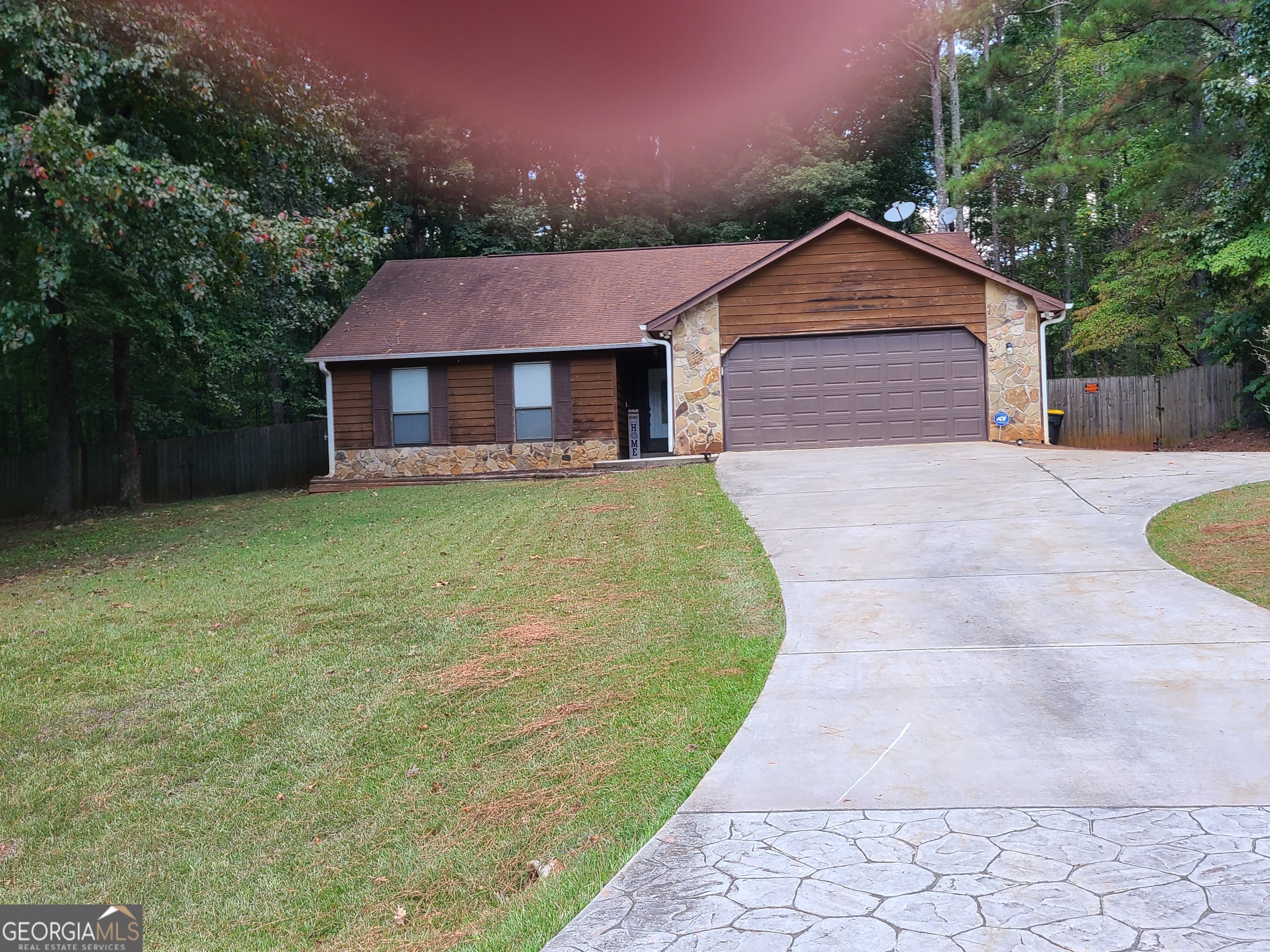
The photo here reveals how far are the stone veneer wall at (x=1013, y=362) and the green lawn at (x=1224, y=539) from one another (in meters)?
7.03

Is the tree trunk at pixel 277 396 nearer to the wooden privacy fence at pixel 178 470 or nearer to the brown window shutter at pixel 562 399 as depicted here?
the wooden privacy fence at pixel 178 470

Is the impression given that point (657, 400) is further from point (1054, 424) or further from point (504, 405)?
point (1054, 424)

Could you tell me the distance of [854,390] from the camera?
17516 mm

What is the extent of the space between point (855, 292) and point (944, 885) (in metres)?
15.4

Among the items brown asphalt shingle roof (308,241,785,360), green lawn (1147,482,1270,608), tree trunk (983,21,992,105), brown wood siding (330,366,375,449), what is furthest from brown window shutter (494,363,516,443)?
tree trunk (983,21,992,105)

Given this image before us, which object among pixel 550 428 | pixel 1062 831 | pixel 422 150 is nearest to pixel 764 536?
pixel 1062 831

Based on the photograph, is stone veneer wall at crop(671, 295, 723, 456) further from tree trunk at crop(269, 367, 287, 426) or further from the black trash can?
tree trunk at crop(269, 367, 287, 426)

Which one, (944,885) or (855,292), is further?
(855,292)

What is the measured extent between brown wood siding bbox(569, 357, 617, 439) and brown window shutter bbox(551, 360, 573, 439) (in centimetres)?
7

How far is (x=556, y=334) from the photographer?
1919cm

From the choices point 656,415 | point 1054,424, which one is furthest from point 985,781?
point 656,415

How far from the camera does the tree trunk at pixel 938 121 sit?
3125 centimetres

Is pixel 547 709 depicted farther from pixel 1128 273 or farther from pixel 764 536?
pixel 1128 273

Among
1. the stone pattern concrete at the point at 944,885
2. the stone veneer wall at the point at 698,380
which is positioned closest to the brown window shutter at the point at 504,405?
the stone veneer wall at the point at 698,380
